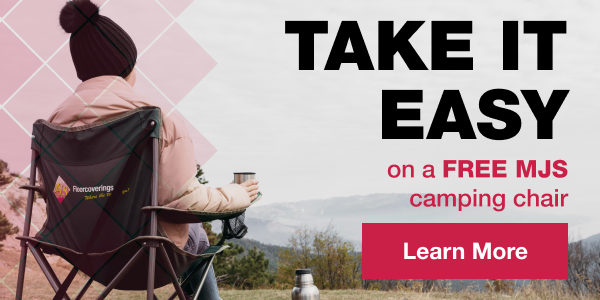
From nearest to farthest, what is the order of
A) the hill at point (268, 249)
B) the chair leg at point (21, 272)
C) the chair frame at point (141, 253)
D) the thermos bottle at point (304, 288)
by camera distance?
the chair frame at point (141, 253) → the chair leg at point (21, 272) → the thermos bottle at point (304, 288) → the hill at point (268, 249)

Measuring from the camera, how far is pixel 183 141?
156 centimetres

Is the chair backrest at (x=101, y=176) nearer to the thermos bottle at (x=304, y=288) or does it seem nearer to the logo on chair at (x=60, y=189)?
the logo on chair at (x=60, y=189)

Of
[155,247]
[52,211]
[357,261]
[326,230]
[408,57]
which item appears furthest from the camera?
[326,230]

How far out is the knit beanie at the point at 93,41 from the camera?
1.75 m

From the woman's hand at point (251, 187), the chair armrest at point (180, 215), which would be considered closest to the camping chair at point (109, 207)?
the chair armrest at point (180, 215)

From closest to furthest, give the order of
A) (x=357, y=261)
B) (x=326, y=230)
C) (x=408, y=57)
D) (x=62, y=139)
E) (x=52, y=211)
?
(x=62, y=139) < (x=52, y=211) < (x=408, y=57) < (x=357, y=261) < (x=326, y=230)

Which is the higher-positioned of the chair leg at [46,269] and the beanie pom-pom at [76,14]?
the beanie pom-pom at [76,14]

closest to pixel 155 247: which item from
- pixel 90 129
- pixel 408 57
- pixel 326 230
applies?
pixel 90 129

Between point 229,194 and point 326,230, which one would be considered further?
point 326,230

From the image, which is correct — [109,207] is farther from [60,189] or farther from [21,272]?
[21,272]

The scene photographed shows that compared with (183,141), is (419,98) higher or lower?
higher

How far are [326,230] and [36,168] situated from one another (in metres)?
11.5

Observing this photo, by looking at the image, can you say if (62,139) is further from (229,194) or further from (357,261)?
(357,261)

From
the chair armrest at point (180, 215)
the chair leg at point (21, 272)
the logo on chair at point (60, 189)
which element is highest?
the logo on chair at point (60, 189)
